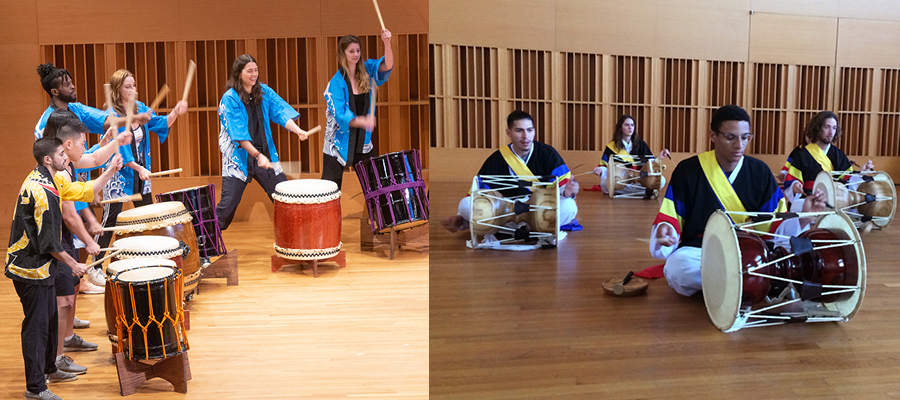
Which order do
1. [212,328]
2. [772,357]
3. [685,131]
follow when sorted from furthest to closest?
[685,131]
[212,328]
[772,357]

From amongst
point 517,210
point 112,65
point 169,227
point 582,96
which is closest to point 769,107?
point 582,96

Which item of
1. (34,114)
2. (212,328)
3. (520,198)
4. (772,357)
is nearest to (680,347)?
(772,357)

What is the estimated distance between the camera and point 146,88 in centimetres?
359

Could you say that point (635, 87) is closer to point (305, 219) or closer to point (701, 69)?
point (701, 69)

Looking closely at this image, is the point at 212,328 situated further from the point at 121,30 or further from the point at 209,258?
the point at 121,30

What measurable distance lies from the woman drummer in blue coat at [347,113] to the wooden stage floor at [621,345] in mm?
1035

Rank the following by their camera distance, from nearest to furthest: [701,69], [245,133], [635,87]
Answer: [245,133]
[701,69]
[635,87]

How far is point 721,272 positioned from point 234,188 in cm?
207

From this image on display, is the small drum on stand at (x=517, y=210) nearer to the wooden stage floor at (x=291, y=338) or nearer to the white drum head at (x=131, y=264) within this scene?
the wooden stage floor at (x=291, y=338)

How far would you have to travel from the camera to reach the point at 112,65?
3561 mm

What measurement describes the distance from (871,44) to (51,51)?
4512 millimetres

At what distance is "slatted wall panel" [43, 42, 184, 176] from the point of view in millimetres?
3525

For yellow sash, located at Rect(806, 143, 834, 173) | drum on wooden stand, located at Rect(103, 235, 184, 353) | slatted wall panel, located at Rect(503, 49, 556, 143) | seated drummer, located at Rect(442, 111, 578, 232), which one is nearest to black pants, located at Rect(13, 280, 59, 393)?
drum on wooden stand, located at Rect(103, 235, 184, 353)

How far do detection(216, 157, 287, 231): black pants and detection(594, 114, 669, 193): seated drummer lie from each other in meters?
1.70
